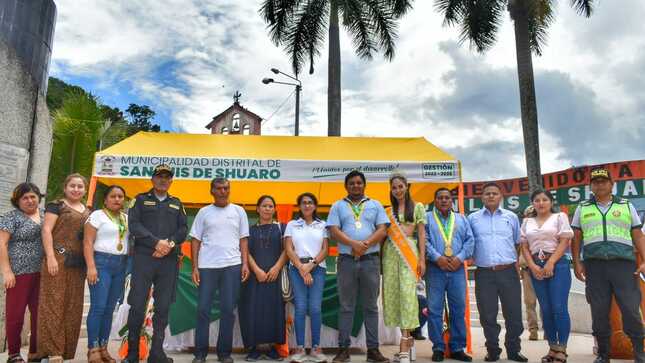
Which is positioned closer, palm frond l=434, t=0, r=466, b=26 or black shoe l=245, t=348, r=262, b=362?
black shoe l=245, t=348, r=262, b=362

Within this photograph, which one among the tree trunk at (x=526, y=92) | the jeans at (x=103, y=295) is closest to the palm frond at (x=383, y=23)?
the tree trunk at (x=526, y=92)

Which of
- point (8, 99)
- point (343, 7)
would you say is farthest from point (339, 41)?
point (8, 99)

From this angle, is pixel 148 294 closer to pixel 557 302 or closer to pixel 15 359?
pixel 15 359

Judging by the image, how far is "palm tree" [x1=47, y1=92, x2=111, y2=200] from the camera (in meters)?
13.6

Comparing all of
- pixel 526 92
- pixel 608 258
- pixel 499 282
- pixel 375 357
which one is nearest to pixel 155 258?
pixel 375 357

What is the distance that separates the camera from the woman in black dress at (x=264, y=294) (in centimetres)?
489

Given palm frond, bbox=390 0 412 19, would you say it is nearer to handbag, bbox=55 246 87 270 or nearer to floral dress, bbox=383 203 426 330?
floral dress, bbox=383 203 426 330

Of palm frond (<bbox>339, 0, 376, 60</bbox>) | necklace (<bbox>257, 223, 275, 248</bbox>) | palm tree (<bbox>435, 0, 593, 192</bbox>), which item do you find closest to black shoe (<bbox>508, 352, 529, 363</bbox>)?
necklace (<bbox>257, 223, 275, 248</bbox>)

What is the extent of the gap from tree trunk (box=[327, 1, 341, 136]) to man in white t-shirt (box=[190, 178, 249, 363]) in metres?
8.36

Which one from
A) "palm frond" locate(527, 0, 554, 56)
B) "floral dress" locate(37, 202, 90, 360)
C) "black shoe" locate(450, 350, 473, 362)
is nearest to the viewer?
"floral dress" locate(37, 202, 90, 360)

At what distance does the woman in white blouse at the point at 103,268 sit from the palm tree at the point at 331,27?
9.06 m

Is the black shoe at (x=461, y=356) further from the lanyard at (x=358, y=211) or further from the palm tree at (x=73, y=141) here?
the palm tree at (x=73, y=141)

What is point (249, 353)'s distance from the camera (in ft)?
16.0

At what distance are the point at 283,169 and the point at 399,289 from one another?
203 cm
